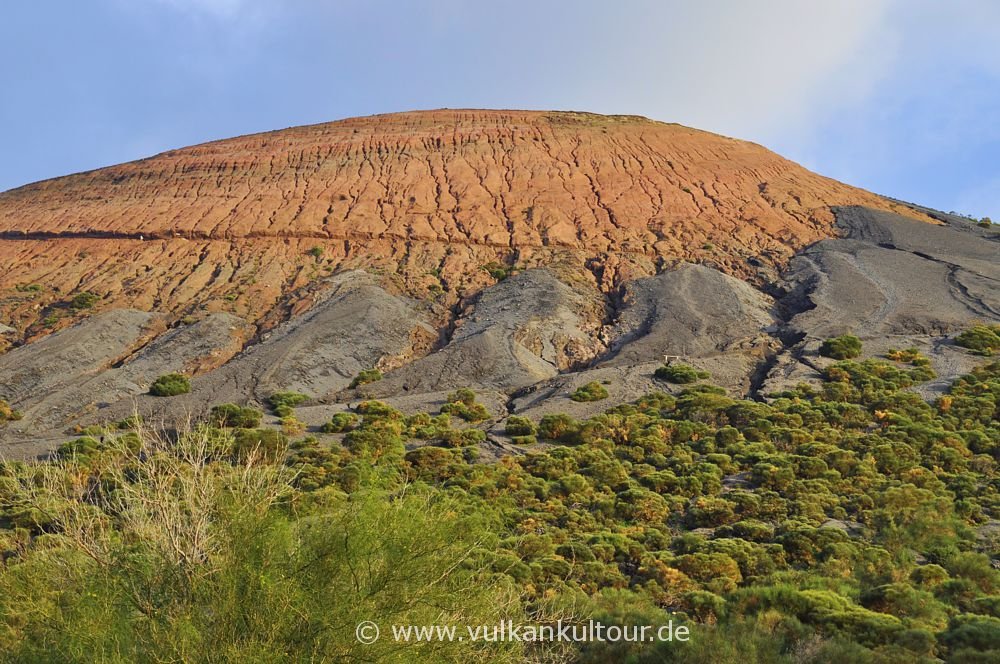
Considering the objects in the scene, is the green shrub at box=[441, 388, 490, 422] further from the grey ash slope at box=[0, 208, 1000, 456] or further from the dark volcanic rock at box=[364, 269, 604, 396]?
the dark volcanic rock at box=[364, 269, 604, 396]

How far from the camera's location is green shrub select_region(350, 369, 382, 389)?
3572 centimetres

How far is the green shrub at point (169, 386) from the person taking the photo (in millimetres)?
34000

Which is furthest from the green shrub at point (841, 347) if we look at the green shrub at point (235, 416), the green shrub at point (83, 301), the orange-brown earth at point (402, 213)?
the green shrub at point (83, 301)

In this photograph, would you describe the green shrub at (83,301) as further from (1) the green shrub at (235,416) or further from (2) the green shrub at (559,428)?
(2) the green shrub at (559,428)

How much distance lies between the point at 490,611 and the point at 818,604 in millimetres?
7677

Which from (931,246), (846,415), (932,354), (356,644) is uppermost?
(931,246)

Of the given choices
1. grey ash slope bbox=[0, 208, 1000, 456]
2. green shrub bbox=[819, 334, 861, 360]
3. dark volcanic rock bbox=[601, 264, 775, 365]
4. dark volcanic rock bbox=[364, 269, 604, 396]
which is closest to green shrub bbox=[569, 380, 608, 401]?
grey ash slope bbox=[0, 208, 1000, 456]

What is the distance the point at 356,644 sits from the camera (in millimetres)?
9086

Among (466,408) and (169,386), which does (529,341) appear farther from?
(169,386)

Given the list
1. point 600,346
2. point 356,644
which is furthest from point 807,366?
point 356,644

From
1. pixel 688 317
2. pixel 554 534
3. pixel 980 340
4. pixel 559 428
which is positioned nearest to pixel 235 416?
pixel 559 428

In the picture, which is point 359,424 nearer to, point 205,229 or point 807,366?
point 807,366

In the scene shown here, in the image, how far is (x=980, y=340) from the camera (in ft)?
118
